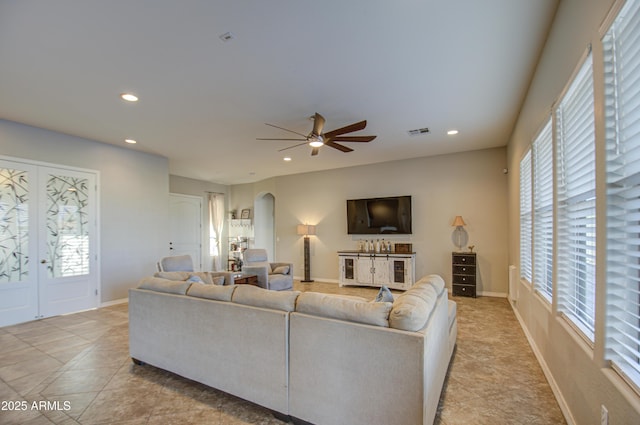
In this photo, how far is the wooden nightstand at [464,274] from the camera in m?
5.64

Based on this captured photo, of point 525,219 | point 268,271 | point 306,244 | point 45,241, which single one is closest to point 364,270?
point 306,244

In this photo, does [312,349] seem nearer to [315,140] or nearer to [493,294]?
[315,140]

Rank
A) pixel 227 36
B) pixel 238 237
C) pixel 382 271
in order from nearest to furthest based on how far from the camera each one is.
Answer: pixel 227 36 < pixel 382 271 < pixel 238 237

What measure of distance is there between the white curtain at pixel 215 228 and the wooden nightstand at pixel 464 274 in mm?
6849

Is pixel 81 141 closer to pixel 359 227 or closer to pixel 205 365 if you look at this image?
pixel 205 365

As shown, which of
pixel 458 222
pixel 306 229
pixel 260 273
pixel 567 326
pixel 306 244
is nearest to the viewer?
pixel 567 326

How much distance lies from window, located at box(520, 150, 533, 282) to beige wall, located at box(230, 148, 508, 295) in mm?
1772

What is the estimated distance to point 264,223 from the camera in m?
9.75

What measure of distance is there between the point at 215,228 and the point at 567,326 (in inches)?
346

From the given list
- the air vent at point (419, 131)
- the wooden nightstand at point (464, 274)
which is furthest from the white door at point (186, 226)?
the wooden nightstand at point (464, 274)

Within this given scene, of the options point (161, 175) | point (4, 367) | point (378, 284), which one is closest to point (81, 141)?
point (161, 175)

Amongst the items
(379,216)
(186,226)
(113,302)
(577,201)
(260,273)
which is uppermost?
(577,201)

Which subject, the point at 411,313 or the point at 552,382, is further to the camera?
the point at 552,382

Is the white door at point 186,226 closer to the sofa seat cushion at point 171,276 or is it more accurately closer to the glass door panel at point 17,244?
the glass door panel at point 17,244
